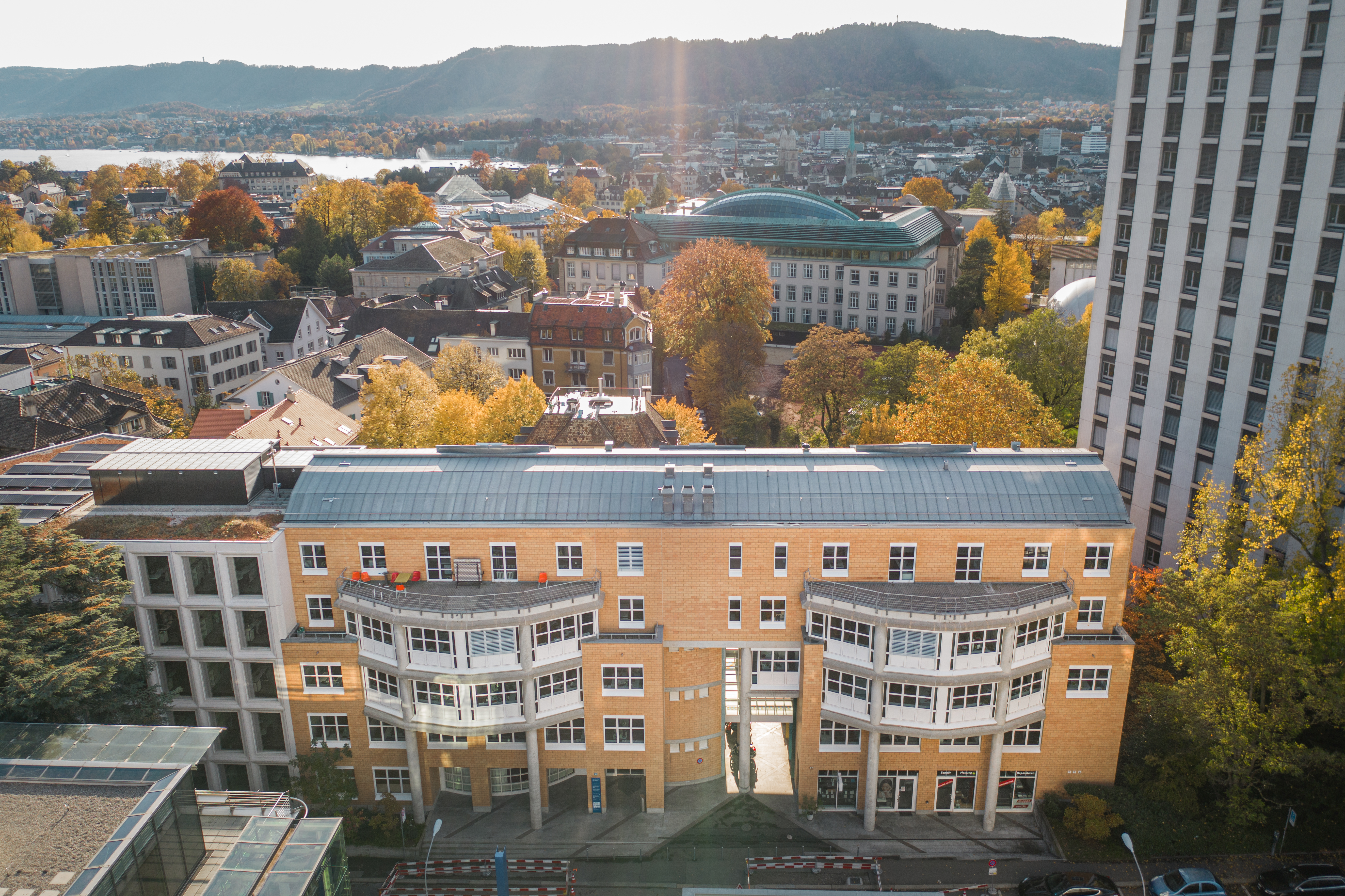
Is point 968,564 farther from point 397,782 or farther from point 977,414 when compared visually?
point 397,782

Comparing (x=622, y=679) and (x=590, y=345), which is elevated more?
(x=590, y=345)

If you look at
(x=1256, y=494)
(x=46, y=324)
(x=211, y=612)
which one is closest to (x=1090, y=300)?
(x=1256, y=494)

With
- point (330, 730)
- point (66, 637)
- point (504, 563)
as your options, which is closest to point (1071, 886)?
point (504, 563)

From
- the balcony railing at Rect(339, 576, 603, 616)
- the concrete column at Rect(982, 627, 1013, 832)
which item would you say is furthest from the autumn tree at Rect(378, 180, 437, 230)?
the concrete column at Rect(982, 627, 1013, 832)

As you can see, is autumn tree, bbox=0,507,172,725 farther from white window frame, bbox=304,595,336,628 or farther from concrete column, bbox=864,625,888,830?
concrete column, bbox=864,625,888,830

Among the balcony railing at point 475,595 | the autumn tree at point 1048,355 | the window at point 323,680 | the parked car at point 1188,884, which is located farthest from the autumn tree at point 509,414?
the parked car at point 1188,884

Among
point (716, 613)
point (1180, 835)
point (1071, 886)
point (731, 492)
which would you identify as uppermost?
point (731, 492)
